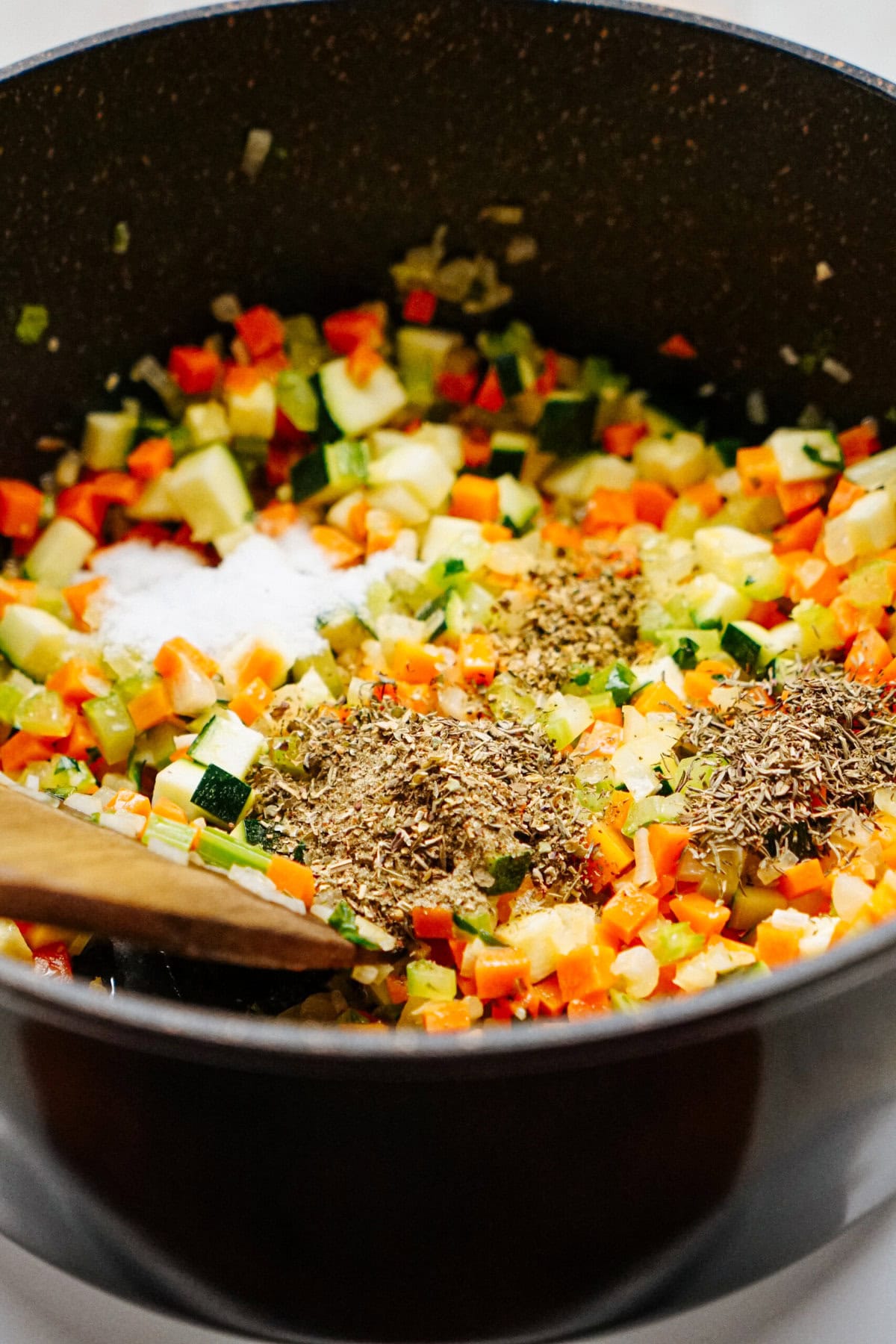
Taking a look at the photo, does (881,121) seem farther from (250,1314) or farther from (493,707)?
(250,1314)

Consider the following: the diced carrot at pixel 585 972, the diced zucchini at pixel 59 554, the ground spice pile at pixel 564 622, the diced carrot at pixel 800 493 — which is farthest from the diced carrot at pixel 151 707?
the diced carrot at pixel 800 493

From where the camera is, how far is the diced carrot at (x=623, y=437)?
5.94 feet

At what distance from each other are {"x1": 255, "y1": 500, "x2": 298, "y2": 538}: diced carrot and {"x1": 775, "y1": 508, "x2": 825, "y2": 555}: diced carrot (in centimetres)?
67

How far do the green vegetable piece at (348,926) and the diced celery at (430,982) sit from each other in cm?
5

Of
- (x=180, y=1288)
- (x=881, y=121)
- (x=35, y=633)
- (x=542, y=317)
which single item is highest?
(x=881, y=121)

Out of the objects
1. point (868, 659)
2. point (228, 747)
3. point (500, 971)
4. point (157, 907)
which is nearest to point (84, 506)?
point (228, 747)

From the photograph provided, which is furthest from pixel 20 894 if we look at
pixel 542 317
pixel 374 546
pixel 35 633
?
pixel 542 317

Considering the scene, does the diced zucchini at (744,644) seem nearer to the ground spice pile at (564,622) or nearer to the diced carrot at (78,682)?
the ground spice pile at (564,622)

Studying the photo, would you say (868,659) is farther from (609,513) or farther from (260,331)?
(260,331)

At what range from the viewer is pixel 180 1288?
3.28 ft

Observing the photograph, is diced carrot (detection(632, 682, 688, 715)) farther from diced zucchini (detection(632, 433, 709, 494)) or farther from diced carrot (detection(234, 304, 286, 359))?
diced carrot (detection(234, 304, 286, 359))

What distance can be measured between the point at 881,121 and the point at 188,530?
3.35 ft

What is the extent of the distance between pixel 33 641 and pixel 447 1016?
77 centimetres

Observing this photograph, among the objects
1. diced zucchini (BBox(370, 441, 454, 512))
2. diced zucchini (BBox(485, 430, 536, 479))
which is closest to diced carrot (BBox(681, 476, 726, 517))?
diced zucchini (BBox(485, 430, 536, 479))
